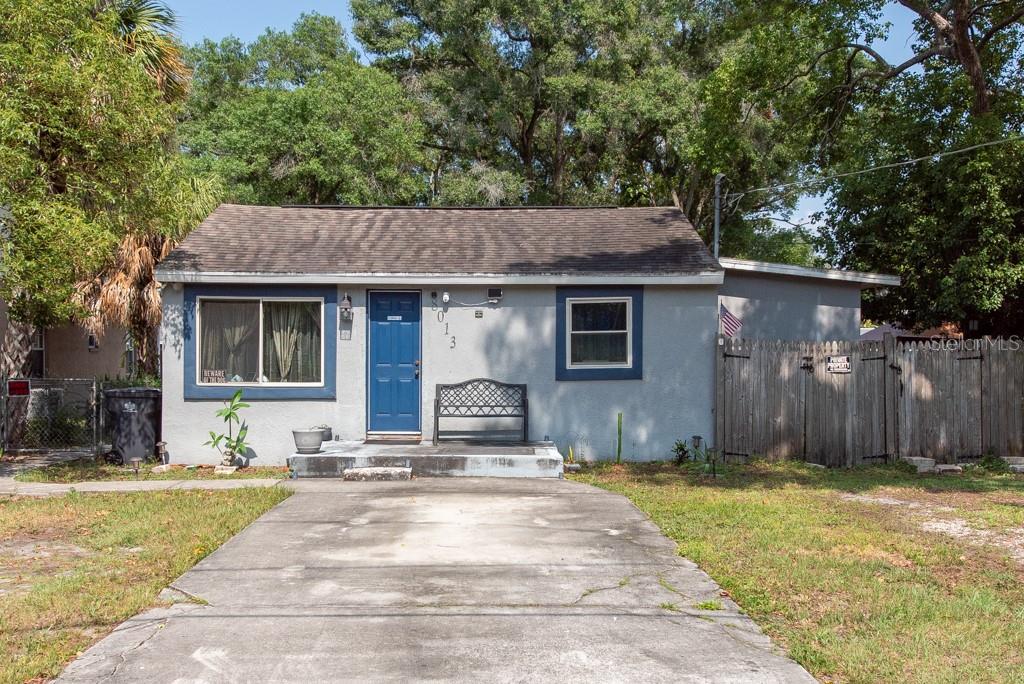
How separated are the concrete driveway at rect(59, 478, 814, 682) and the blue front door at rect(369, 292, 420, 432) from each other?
416 centimetres

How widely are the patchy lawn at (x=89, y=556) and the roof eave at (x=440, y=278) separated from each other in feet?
11.4

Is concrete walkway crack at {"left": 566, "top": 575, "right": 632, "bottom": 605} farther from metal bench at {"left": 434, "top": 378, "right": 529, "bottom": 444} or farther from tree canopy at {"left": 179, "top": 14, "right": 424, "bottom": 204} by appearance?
tree canopy at {"left": 179, "top": 14, "right": 424, "bottom": 204}

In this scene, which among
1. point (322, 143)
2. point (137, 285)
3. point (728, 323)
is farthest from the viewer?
point (322, 143)

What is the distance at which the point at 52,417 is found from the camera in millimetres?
13477

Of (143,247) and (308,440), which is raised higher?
(143,247)

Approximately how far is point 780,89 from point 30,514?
54.8ft

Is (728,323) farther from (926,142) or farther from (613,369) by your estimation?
(926,142)

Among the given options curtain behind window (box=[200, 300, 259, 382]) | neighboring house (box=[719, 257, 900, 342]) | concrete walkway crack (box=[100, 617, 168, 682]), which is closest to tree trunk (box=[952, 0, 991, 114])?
neighboring house (box=[719, 257, 900, 342])

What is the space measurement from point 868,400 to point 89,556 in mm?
10500

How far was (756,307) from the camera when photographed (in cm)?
1554

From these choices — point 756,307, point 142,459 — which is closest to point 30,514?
point 142,459

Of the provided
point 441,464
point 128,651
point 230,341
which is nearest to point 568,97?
point 230,341

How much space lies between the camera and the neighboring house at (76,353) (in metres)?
18.0

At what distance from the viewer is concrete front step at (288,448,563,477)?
11008 mm
